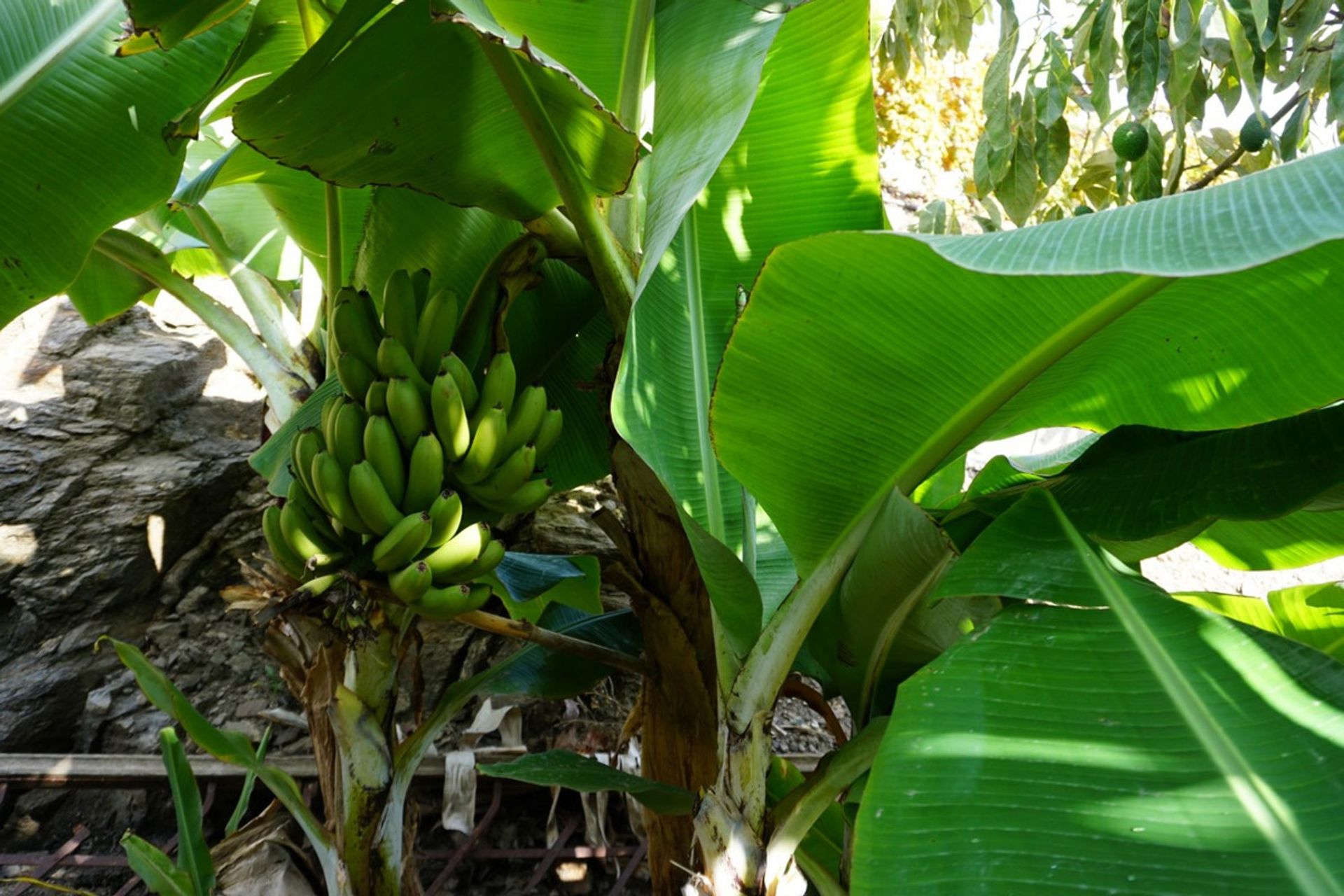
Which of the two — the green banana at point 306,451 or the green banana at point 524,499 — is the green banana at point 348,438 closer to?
the green banana at point 306,451

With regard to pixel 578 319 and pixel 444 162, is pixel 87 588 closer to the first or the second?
pixel 578 319

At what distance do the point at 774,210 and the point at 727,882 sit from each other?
2.29 feet

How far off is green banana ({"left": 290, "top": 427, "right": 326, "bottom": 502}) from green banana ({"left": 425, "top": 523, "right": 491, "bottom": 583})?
0.16m

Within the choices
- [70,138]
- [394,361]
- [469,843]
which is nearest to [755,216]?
[394,361]

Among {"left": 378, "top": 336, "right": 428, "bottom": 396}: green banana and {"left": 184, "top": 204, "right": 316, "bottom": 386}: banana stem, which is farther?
{"left": 184, "top": 204, "right": 316, "bottom": 386}: banana stem

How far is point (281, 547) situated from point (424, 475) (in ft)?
0.59

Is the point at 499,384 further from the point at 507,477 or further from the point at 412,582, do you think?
the point at 412,582

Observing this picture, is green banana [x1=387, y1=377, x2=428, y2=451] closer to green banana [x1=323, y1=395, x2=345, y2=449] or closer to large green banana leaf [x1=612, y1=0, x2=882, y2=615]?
green banana [x1=323, y1=395, x2=345, y2=449]

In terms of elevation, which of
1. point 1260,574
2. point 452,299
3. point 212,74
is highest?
point 212,74

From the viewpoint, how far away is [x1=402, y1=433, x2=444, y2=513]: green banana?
33.1 inches

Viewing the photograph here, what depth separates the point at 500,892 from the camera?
5.05 feet

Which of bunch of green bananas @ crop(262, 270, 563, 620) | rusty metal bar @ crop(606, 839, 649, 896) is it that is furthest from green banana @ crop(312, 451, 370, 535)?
rusty metal bar @ crop(606, 839, 649, 896)

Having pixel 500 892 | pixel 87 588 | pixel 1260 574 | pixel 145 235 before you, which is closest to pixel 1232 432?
pixel 500 892

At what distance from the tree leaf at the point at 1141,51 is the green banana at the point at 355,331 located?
1.32 meters
